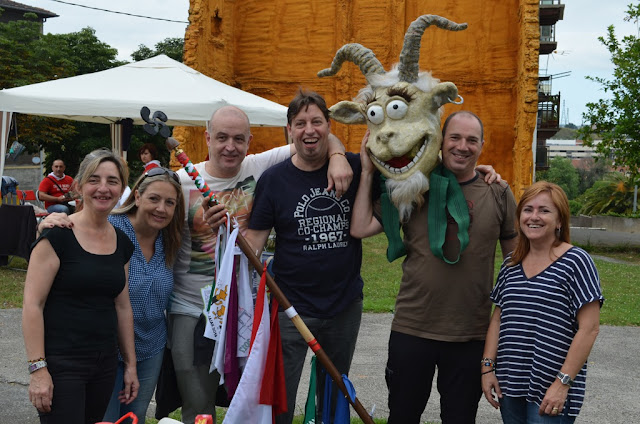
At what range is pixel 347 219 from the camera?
327 cm

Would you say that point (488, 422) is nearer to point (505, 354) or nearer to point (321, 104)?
point (505, 354)

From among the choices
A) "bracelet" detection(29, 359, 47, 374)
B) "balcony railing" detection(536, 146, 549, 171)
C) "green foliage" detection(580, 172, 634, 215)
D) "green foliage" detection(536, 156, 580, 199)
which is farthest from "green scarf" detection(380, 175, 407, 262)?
"green foliage" detection(536, 156, 580, 199)

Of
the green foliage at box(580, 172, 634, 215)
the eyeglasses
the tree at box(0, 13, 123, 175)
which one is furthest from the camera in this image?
the green foliage at box(580, 172, 634, 215)

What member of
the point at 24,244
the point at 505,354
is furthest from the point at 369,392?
the point at 24,244

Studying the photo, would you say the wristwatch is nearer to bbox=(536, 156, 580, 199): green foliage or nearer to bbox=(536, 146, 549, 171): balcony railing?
bbox=(536, 146, 549, 171): balcony railing

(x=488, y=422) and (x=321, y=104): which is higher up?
(x=321, y=104)

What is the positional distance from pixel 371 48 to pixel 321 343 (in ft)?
36.3

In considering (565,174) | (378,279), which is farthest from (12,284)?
(565,174)

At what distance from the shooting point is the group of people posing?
2.71m

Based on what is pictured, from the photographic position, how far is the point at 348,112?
350 centimetres

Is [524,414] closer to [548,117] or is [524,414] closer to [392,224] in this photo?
[392,224]

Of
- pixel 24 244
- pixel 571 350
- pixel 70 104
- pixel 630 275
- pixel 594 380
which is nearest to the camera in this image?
pixel 571 350

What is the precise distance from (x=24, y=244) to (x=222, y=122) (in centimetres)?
710

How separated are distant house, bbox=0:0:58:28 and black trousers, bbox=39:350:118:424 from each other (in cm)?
4592
